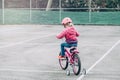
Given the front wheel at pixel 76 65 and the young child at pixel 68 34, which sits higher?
the young child at pixel 68 34

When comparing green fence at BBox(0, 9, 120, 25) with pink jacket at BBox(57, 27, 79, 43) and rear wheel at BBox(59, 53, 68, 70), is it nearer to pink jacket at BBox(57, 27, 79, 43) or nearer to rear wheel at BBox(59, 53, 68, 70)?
rear wheel at BBox(59, 53, 68, 70)

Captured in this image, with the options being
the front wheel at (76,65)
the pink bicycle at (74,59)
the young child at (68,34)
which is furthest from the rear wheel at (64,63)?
the front wheel at (76,65)

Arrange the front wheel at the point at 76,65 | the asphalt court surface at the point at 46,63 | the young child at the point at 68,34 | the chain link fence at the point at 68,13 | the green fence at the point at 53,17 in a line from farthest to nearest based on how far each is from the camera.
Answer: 1. the chain link fence at the point at 68,13
2. the green fence at the point at 53,17
3. the young child at the point at 68,34
4. the asphalt court surface at the point at 46,63
5. the front wheel at the point at 76,65

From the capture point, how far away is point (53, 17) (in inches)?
1743

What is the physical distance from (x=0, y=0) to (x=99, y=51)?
98.4ft

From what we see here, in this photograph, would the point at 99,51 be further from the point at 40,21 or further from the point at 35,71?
the point at 40,21

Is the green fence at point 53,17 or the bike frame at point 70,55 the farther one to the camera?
the green fence at point 53,17

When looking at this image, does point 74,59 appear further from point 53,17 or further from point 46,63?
point 53,17

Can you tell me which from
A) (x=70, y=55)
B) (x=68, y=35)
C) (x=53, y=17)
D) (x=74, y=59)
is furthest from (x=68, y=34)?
(x=53, y=17)

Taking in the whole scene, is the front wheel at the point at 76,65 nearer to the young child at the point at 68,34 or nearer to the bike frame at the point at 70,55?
the bike frame at the point at 70,55

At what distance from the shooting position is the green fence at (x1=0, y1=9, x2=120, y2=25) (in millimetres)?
43344

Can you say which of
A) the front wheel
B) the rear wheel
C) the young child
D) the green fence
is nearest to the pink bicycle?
the front wheel

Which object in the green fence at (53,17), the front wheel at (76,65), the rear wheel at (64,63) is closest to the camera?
the front wheel at (76,65)

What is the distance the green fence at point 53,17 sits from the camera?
43344mm
